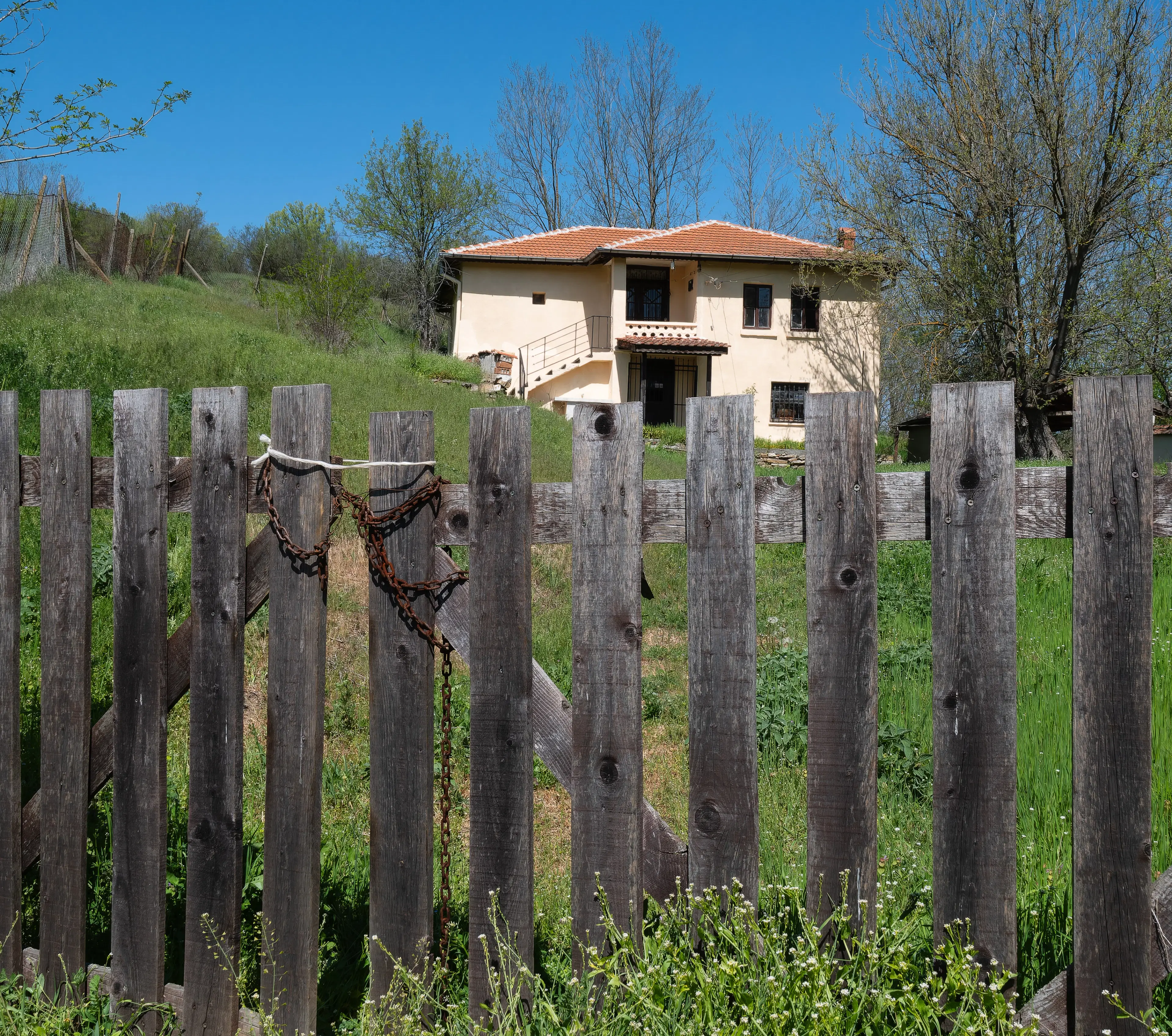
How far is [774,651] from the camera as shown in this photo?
6.84 m

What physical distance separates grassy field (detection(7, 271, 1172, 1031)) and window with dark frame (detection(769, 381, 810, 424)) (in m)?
22.8

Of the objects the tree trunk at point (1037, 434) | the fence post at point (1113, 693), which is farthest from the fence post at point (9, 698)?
the tree trunk at point (1037, 434)

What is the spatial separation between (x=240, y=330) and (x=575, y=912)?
2202 cm

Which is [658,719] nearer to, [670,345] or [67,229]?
[67,229]

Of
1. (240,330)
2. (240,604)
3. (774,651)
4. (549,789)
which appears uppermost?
(240,330)

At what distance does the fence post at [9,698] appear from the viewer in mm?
2836

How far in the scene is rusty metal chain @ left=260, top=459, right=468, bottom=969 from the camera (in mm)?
2396

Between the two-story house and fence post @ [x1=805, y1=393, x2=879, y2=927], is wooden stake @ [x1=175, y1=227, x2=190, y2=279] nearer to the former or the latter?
the two-story house

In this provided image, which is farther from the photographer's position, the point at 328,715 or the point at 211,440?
the point at 328,715

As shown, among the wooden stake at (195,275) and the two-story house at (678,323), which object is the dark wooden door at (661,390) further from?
the wooden stake at (195,275)

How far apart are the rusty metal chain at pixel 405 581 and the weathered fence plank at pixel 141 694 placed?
0.39 meters

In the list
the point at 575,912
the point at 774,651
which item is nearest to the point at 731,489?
the point at 575,912

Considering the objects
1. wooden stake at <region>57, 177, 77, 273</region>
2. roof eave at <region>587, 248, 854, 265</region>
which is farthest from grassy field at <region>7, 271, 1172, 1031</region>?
roof eave at <region>587, 248, 854, 265</region>

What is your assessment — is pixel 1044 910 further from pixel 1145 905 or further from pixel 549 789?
pixel 549 789
